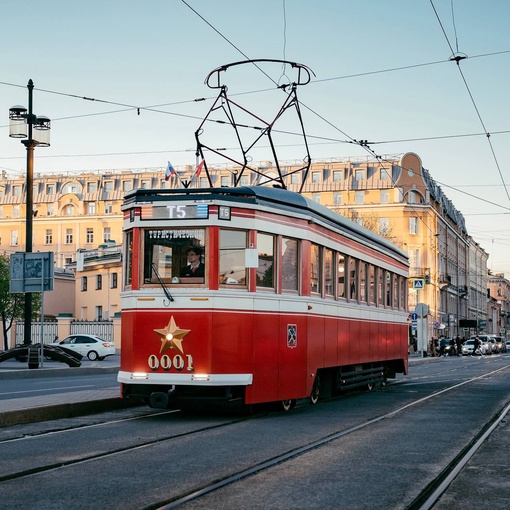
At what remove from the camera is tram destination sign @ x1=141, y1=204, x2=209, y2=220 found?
12.9 metres

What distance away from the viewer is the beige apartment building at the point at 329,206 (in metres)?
86.1

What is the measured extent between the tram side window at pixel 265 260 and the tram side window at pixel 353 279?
3536 millimetres

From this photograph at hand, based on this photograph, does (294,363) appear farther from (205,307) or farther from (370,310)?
(370,310)

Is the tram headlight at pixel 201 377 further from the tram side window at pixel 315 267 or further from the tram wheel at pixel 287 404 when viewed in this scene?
the tram side window at pixel 315 267

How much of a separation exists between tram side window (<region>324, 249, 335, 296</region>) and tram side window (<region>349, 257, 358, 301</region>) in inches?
49.1

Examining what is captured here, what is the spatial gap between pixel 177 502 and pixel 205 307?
5897mm

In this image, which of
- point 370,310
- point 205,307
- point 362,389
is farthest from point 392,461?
point 362,389

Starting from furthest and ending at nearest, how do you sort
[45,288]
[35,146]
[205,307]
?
1. [35,146]
2. [45,288]
3. [205,307]

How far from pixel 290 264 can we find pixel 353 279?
11.1ft

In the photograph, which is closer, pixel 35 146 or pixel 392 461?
pixel 392 461

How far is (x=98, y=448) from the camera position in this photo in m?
9.98

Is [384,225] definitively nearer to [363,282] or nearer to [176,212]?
[363,282]

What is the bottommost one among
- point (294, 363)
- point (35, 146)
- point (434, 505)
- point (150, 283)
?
point (434, 505)

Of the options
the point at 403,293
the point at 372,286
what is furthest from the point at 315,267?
the point at 403,293
